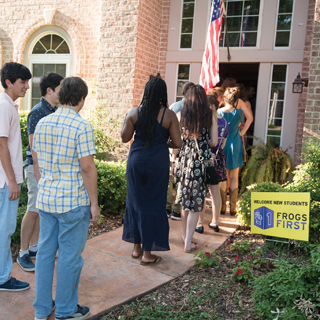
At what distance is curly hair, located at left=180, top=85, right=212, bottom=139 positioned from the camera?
13.3ft

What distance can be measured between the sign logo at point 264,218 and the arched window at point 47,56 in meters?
7.02

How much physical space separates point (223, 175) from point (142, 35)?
4.18 metres

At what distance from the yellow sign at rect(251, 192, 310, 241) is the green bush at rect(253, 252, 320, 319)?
0.68m

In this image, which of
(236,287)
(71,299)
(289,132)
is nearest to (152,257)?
(236,287)

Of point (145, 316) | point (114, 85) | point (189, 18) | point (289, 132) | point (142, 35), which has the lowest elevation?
point (145, 316)

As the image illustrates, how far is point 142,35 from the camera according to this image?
766cm

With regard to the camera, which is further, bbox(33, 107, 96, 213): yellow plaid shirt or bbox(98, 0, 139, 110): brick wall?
bbox(98, 0, 139, 110): brick wall

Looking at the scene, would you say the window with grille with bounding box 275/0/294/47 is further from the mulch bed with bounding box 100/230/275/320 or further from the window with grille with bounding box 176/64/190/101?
the mulch bed with bounding box 100/230/275/320

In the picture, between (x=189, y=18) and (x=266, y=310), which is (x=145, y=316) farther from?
(x=189, y=18)

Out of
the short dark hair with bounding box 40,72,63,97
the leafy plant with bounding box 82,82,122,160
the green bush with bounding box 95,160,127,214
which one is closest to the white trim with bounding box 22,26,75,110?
the leafy plant with bounding box 82,82,122,160

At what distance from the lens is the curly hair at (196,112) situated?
4.04 m

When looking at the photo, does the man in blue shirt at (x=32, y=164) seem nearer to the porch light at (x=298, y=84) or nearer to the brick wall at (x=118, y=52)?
the brick wall at (x=118, y=52)

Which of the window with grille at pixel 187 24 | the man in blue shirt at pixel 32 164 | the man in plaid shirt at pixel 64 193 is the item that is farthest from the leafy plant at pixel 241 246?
the window with grille at pixel 187 24

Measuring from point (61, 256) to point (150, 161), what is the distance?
53.5 inches
